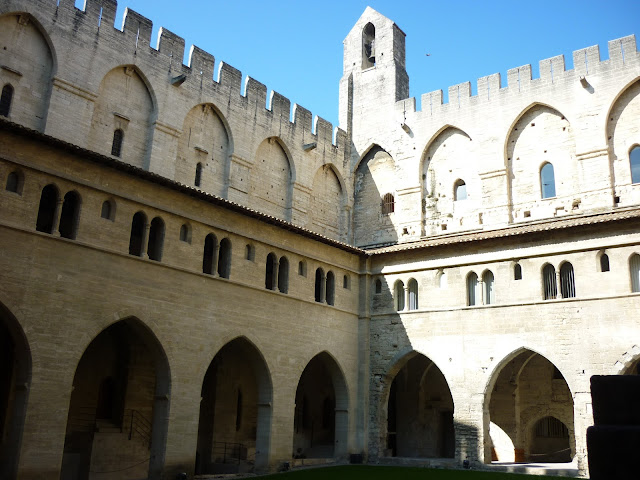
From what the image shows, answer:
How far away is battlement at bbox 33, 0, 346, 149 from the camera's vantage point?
19.6 metres

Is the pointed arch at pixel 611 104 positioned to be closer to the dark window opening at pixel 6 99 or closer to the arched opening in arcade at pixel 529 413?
the arched opening in arcade at pixel 529 413

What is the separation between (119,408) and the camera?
2002 centimetres

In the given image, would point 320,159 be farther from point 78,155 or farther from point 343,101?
point 78,155

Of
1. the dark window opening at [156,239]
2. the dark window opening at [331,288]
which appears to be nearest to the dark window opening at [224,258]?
the dark window opening at [156,239]

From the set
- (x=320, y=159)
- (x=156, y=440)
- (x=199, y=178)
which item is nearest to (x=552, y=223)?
(x=320, y=159)

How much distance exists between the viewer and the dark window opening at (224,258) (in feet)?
65.1

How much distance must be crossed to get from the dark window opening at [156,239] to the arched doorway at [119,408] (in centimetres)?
200

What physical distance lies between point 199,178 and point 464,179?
34.5ft

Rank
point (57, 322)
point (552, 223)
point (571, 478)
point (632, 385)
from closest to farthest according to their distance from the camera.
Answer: point (632, 385) → point (57, 322) → point (571, 478) → point (552, 223)

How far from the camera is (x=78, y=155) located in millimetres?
16312

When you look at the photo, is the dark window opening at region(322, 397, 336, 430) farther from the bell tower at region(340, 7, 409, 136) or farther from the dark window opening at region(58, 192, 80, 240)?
the dark window opening at region(58, 192, 80, 240)

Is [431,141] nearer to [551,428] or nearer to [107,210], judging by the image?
[551,428]

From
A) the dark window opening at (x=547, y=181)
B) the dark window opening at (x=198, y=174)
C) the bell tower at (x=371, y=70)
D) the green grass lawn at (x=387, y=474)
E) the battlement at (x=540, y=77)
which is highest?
the bell tower at (x=371, y=70)

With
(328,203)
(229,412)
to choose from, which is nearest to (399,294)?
(328,203)
